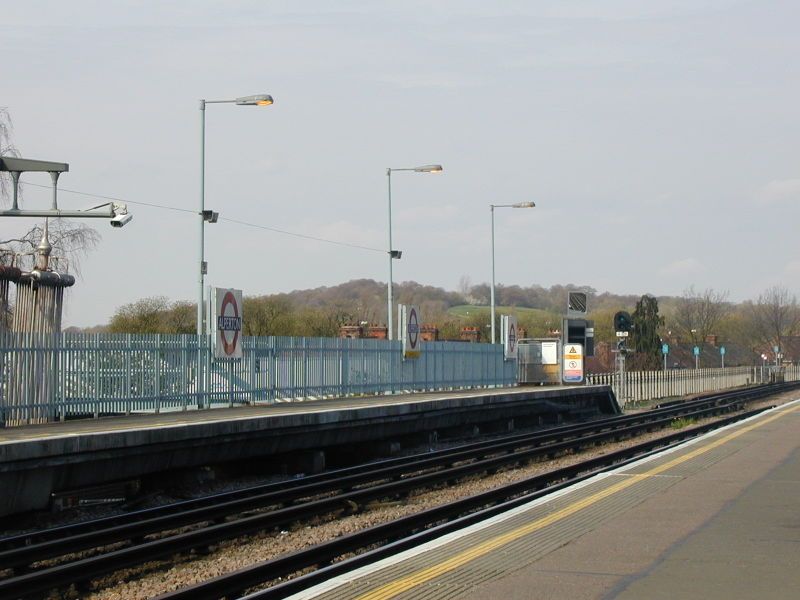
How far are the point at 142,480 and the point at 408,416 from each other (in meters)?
8.97

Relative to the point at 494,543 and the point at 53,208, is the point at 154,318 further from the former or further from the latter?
the point at 494,543

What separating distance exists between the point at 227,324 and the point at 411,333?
1045 cm

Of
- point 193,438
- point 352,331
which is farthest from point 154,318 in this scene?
point 193,438

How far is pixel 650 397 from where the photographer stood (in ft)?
176

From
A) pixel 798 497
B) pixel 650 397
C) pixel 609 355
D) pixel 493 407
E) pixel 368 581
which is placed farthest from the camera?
pixel 609 355

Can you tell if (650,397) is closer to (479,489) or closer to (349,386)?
(349,386)

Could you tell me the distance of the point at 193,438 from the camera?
1762 cm

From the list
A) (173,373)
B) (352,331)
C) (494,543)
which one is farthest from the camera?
(352,331)

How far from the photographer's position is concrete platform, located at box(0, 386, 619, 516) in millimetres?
14414

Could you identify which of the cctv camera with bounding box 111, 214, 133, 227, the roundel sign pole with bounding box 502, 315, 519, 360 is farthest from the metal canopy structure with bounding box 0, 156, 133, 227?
the roundel sign pole with bounding box 502, 315, 519, 360

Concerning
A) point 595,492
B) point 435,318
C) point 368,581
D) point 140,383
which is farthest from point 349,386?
point 435,318

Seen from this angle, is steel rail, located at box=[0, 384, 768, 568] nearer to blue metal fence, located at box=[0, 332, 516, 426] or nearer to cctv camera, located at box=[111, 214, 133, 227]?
blue metal fence, located at box=[0, 332, 516, 426]

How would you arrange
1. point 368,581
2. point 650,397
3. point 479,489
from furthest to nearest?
point 650,397
point 479,489
point 368,581

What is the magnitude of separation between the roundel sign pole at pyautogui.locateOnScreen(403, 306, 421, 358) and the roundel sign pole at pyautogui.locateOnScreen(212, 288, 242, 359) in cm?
931
